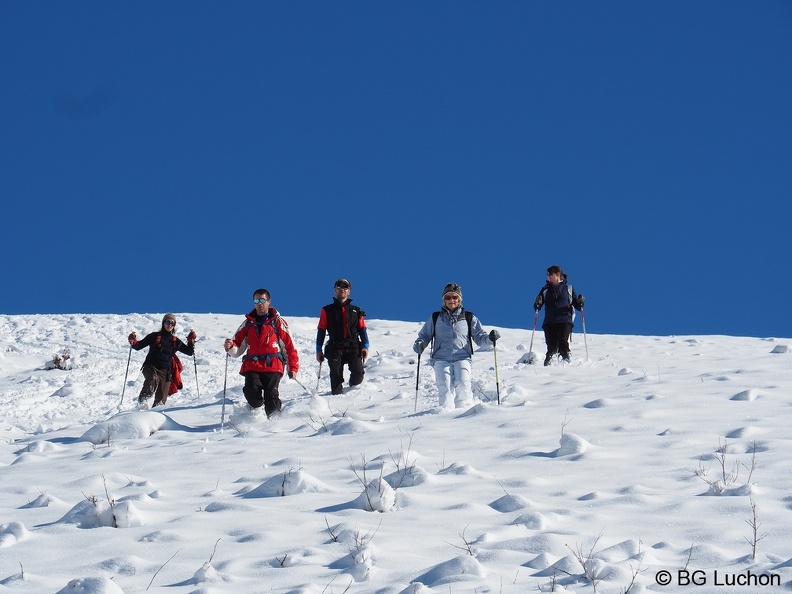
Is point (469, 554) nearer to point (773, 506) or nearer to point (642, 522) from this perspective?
point (642, 522)

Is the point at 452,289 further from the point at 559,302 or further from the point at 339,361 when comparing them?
the point at 559,302

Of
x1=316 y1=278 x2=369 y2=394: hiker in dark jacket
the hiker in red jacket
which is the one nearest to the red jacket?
the hiker in red jacket

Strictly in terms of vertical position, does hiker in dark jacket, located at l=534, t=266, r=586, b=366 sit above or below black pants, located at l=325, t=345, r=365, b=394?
above

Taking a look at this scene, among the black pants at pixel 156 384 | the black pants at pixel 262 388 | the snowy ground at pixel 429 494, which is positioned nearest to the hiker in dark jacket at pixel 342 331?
the snowy ground at pixel 429 494

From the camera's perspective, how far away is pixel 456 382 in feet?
35.9

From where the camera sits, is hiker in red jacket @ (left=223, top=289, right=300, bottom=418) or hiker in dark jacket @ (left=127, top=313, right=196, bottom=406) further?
hiker in dark jacket @ (left=127, top=313, right=196, bottom=406)

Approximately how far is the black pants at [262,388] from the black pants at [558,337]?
5.91m

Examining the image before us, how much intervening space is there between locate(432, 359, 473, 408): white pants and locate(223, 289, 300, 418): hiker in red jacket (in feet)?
5.90

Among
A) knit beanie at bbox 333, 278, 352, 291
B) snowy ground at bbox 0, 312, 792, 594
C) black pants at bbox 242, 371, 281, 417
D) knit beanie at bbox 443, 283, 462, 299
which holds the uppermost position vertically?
knit beanie at bbox 333, 278, 352, 291

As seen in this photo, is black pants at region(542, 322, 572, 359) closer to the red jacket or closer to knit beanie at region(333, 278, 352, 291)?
knit beanie at region(333, 278, 352, 291)

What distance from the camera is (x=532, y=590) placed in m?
4.08

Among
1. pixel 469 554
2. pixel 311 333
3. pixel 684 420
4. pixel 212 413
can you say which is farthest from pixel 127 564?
pixel 311 333

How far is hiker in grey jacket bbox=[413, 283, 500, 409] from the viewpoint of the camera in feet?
35.6

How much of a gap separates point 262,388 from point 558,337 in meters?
6.24
